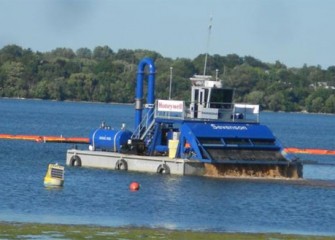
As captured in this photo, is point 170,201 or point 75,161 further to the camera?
point 75,161

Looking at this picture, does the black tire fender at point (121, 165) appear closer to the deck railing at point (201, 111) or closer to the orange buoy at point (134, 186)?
the deck railing at point (201, 111)

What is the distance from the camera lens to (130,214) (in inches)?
1966

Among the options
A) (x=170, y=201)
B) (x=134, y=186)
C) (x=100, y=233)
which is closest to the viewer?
(x=100, y=233)

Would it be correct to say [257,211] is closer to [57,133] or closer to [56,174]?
[56,174]

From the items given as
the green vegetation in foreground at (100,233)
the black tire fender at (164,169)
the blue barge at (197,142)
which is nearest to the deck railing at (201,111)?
the blue barge at (197,142)

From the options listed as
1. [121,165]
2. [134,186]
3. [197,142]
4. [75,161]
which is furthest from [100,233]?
[75,161]

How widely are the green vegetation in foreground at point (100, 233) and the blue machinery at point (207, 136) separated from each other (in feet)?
70.7

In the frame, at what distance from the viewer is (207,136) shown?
220ft

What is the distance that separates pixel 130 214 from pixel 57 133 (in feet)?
257

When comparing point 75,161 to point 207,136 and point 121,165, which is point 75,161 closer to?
point 121,165

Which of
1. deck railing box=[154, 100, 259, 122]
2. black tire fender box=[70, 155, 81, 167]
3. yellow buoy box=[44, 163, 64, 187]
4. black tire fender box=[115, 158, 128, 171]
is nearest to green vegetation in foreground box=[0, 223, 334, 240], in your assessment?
yellow buoy box=[44, 163, 64, 187]

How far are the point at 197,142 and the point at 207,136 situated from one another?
105cm

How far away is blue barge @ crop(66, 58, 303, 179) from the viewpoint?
65.9 meters

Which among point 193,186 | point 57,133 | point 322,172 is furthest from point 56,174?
point 57,133
